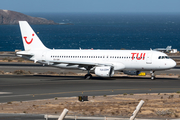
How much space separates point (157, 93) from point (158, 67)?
39.8 feet

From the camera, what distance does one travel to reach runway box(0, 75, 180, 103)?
36375 mm

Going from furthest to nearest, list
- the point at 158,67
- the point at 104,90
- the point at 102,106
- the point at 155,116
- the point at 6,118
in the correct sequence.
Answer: the point at 158,67 → the point at 104,90 → the point at 102,106 → the point at 155,116 → the point at 6,118

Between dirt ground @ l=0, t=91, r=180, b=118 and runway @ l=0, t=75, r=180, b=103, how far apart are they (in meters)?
2.79

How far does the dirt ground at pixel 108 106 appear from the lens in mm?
26422

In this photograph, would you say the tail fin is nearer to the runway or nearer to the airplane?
the airplane

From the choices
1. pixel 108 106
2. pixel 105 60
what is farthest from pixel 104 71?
pixel 108 106

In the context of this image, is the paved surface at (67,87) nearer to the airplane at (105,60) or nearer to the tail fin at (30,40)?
the airplane at (105,60)

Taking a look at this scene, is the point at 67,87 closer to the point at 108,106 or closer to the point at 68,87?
the point at 68,87


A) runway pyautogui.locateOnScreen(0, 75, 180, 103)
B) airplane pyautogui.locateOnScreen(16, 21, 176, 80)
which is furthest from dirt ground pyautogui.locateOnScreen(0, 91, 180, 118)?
airplane pyautogui.locateOnScreen(16, 21, 176, 80)

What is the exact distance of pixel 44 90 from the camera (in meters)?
39.4

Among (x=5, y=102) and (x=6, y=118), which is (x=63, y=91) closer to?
(x=5, y=102)

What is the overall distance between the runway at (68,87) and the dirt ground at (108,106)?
279 centimetres

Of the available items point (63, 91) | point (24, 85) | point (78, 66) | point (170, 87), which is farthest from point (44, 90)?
point (170, 87)

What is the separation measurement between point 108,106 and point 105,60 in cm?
2134
